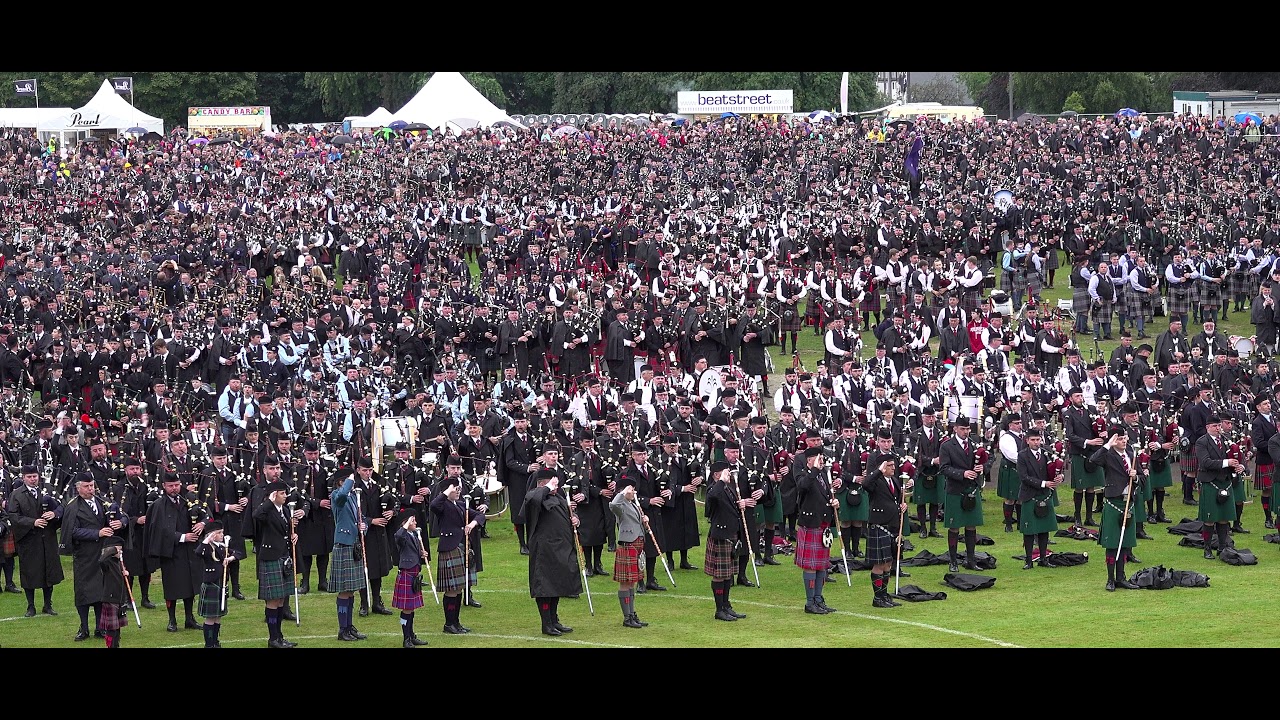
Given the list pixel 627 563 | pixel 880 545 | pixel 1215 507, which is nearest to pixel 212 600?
pixel 627 563

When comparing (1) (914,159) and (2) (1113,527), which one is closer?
(2) (1113,527)

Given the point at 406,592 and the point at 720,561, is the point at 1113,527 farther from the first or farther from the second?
the point at 406,592

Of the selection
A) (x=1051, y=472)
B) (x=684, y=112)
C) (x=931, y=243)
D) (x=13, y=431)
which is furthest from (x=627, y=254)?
(x=684, y=112)

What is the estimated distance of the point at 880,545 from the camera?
15305 millimetres

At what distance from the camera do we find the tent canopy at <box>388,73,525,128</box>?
5503 cm

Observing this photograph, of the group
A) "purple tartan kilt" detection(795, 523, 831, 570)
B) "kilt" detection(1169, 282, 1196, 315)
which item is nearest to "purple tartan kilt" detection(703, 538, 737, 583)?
"purple tartan kilt" detection(795, 523, 831, 570)

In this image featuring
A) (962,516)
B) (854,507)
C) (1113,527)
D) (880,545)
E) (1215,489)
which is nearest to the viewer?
(880,545)

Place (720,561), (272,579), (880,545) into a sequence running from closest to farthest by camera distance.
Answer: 1. (272,579)
2. (720,561)
3. (880,545)

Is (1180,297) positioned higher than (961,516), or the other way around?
(1180,297)

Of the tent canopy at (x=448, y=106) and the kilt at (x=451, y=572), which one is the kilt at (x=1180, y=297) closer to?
the kilt at (x=451, y=572)

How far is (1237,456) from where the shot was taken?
17406mm

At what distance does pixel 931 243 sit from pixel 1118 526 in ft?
54.7

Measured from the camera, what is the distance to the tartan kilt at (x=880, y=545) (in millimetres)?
15281

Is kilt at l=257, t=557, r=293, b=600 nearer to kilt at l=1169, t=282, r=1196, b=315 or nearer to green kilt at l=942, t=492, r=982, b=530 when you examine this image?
green kilt at l=942, t=492, r=982, b=530
